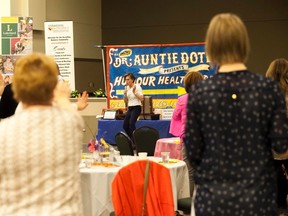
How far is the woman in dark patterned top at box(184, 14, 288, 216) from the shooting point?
2.10m

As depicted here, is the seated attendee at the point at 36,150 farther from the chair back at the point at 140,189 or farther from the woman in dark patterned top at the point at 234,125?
the chair back at the point at 140,189

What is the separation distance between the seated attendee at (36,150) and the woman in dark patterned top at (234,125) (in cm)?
48

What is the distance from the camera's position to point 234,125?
6.88 ft

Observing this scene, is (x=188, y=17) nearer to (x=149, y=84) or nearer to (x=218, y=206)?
(x=149, y=84)

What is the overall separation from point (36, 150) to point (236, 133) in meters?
0.71

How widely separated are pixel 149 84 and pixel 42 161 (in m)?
9.00

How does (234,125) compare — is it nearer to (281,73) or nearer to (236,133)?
(236,133)

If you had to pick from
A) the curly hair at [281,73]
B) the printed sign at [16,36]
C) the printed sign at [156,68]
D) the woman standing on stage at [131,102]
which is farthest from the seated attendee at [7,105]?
the printed sign at [16,36]

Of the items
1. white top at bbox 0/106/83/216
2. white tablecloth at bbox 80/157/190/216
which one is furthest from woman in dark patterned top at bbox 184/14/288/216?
white tablecloth at bbox 80/157/190/216

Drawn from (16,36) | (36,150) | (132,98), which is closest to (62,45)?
(16,36)

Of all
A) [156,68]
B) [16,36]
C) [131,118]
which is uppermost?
[16,36]

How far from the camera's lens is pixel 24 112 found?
6.75 ft

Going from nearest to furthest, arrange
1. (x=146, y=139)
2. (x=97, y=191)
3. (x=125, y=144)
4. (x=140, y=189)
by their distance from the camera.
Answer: (x=140, y=189) < (x=97, y=191) < (x=125, y=144) < (x=146, y=139)

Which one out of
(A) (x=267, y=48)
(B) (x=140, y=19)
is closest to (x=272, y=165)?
(A) (x=267, y=48)
